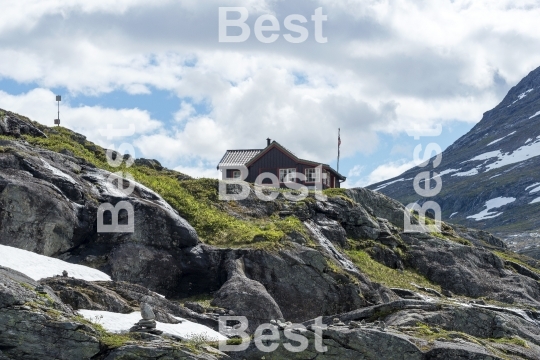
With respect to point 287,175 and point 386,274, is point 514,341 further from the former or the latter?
point 287,175

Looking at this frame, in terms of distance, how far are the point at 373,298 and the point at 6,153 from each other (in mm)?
21490

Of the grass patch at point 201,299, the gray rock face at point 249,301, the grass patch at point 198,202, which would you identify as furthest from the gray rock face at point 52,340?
the grass patch at point 198,202

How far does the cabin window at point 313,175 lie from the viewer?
79438 mm

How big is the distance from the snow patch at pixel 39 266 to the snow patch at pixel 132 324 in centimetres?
513

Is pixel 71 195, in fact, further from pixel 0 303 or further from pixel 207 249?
pixel 0 303

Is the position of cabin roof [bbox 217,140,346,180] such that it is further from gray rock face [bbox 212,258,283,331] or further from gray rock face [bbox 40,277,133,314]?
gray rock face [bbox 40,277,133,314]

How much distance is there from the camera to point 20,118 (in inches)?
2379

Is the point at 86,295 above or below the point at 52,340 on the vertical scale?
above

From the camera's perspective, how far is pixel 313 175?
261 ft

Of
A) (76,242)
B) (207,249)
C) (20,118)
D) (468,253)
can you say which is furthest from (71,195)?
(468,253)

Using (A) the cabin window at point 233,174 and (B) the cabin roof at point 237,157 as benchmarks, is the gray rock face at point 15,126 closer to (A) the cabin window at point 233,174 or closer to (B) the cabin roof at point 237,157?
(A) the cabin window at point 233,174

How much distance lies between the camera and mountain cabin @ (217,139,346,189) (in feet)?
261

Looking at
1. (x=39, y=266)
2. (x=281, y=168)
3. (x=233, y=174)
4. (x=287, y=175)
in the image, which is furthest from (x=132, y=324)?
(x=233, y=174)

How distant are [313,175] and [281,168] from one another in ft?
11.0
